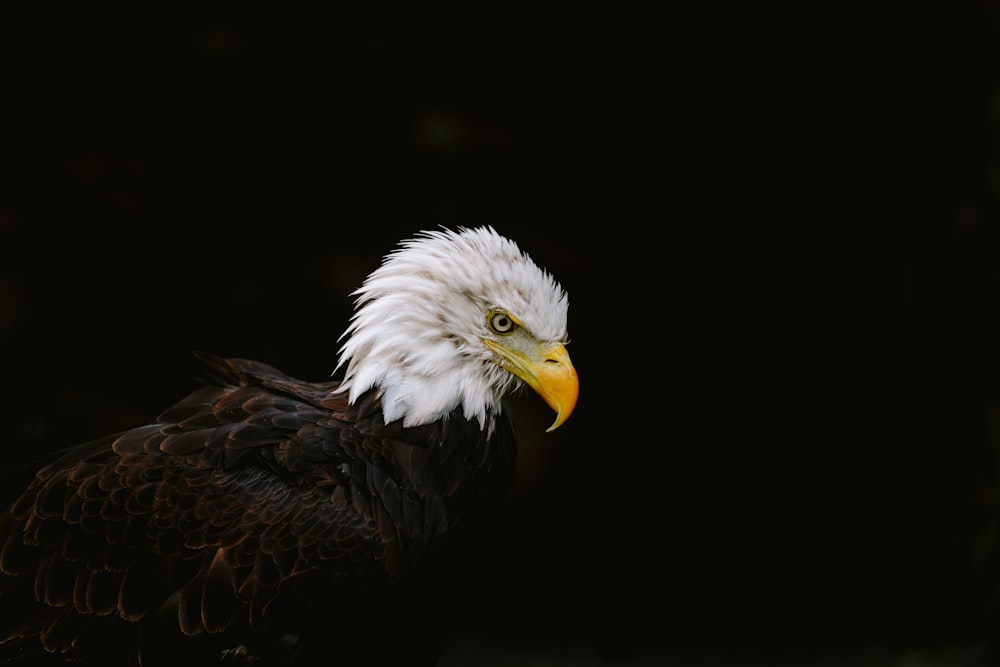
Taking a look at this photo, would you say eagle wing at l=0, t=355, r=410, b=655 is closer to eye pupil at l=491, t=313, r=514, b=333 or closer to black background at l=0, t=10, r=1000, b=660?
eye pupil at l=491, t=313, r=514, b=333

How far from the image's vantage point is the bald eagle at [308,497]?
7.73ft

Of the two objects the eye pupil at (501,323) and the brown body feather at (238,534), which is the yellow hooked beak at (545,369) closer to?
the eye pupil at (501,323)

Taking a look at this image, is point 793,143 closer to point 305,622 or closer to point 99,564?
point 305,622

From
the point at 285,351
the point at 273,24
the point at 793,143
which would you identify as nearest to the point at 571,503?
the point at 285,351

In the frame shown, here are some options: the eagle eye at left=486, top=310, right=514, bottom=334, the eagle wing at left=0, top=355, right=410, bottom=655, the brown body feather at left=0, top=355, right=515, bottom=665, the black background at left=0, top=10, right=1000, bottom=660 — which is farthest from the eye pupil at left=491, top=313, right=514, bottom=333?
the black background at left=0, top=10, right=1000, bottom=660

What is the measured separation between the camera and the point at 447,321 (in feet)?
8.41

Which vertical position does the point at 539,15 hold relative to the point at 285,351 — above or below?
above

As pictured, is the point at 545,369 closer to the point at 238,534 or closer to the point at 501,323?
the point at 501,323

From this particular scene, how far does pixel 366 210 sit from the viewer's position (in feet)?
14.5

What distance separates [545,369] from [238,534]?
0.90m

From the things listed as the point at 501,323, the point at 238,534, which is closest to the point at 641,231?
Answer: the point at 501,323

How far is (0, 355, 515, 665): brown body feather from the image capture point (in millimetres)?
2342

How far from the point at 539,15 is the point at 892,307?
211cm

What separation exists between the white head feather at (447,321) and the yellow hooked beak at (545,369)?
3cm
